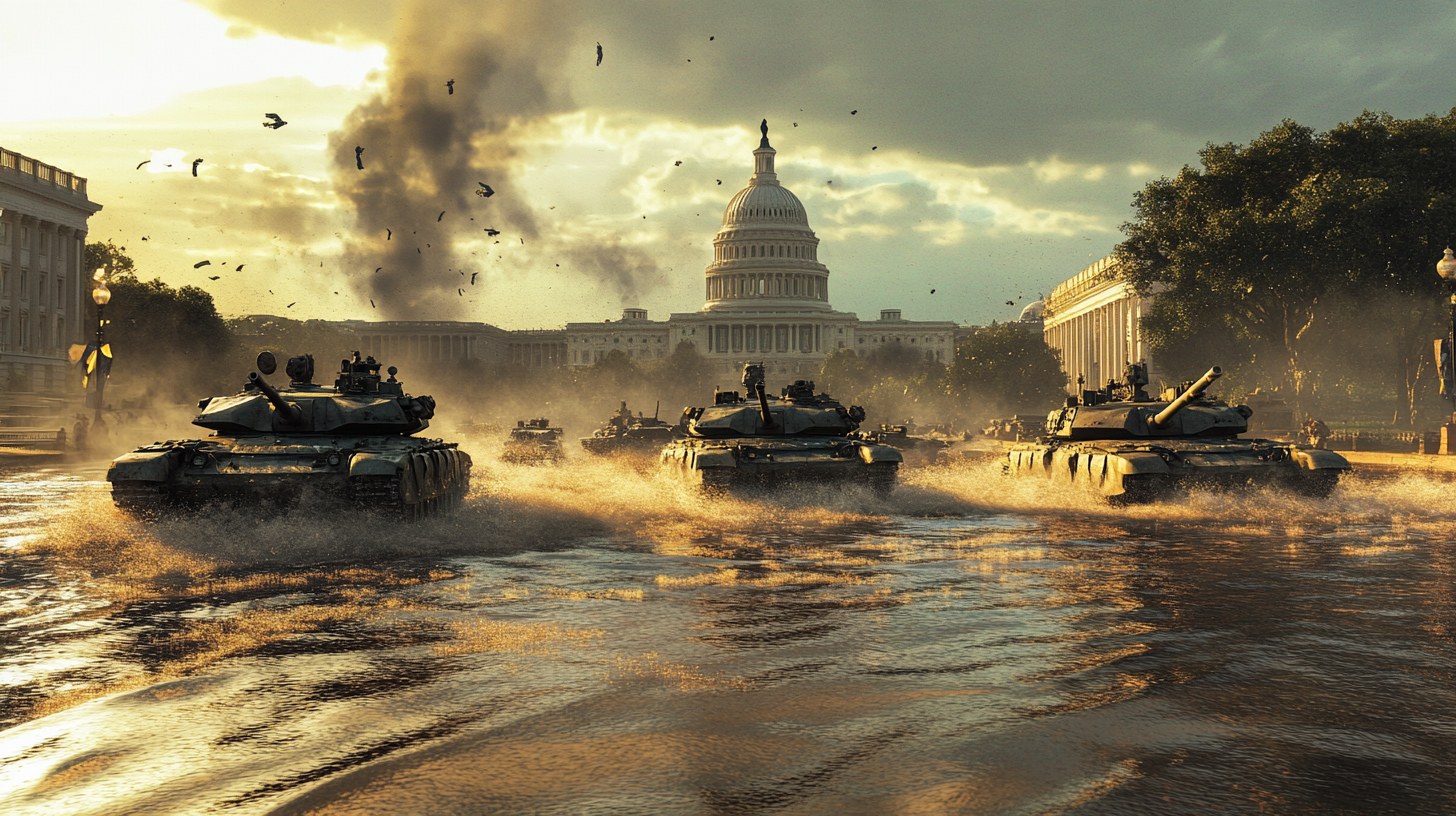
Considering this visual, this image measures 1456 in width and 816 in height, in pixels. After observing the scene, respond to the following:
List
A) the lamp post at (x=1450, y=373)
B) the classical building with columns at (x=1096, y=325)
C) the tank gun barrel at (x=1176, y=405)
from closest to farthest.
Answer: the tank gun barrel at (x=1176, y=405)
the lamp post at (x=1450, y=373)
the classical building with columns at (x=1096, y=325)

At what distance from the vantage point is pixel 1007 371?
7962 cm

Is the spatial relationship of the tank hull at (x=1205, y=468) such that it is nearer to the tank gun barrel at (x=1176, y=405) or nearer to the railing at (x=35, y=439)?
the tank gun barrel at (x=1176, y=405)

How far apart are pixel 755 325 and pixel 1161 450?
140 m

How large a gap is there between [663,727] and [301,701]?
2.02 metres

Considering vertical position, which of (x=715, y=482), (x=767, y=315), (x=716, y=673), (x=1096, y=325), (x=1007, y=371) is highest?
(x=767, y=315)

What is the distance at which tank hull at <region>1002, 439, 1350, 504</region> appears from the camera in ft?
57.6

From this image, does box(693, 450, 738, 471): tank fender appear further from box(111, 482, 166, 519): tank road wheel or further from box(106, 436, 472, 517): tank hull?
box(111, 482, 166, 519): tank road wheel

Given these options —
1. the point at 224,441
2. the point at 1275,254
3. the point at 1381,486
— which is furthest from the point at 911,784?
the point at 1275,254

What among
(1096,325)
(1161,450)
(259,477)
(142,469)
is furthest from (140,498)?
(1096,325)

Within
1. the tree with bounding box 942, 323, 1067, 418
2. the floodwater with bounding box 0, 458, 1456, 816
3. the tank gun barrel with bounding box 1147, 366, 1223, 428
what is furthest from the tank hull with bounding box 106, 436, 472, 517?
the tree with bounding box 942, 323, 1067, 418

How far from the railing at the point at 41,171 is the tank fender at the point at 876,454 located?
6732cm

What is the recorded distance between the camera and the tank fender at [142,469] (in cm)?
1352

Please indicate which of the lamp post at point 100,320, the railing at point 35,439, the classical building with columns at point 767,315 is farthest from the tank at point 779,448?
the classical building with columns at point 767,315

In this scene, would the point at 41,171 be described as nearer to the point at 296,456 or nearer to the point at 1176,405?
the point at 296,456
